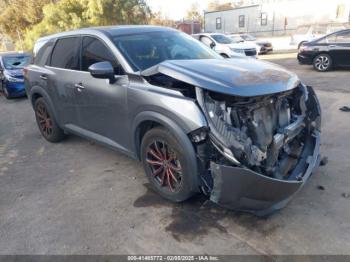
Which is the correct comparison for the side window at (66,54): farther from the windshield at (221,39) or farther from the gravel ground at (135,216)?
the windshield at (221,39)

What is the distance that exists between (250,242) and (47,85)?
13.0 ft

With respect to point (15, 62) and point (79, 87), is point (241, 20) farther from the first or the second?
point (79, 87)

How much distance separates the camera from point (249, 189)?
8.73 ft

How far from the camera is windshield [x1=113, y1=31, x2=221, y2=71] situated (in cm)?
374

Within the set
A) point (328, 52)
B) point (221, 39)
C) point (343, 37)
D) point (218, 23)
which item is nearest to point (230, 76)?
point (328, 52)

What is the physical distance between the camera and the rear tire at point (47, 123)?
17.7 ft

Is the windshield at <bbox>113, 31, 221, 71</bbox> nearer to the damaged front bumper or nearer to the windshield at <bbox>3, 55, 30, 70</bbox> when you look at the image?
the damaged front bumper

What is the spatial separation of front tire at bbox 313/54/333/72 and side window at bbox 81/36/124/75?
9.76 meters

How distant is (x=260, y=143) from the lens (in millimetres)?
2910

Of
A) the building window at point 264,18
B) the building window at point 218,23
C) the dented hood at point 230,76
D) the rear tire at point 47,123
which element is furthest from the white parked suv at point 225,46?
the building window at point 218,23

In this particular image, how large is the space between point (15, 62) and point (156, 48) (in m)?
9.12

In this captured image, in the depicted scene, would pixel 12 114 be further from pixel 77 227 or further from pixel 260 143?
pixel 260 143

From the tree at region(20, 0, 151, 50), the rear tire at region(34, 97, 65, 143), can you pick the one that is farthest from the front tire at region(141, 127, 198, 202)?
the tree at region(20, 0, 151, 50)

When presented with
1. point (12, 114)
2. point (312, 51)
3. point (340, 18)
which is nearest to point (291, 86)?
point (12, 114)
